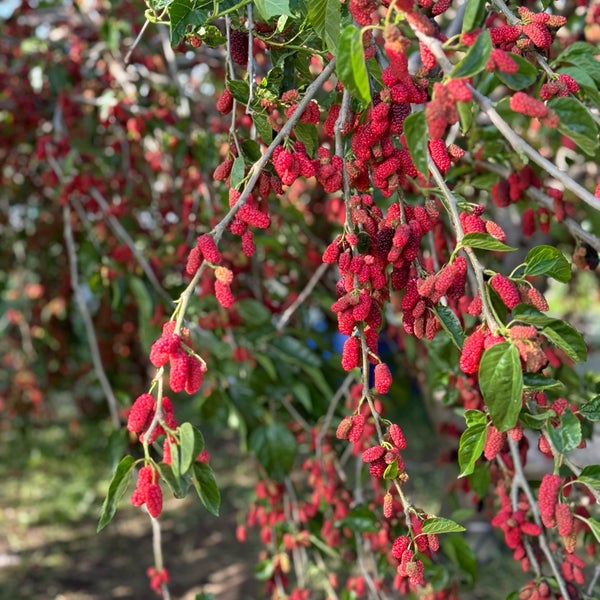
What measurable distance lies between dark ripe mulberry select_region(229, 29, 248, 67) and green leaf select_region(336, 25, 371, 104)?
1.21 feet

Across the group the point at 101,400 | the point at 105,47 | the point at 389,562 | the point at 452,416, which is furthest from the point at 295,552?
the point at 101,400

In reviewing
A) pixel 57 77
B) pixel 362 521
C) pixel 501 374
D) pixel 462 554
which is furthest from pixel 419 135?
pixel 57 77

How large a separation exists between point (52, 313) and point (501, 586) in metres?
2.42

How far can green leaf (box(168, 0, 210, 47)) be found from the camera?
3.16ft

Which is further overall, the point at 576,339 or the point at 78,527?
the point at 78,527

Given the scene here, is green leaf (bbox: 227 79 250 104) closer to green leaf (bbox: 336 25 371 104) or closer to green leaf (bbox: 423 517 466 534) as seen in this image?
green leaf (bbox: 336 25 371 104)

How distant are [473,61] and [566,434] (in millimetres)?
492

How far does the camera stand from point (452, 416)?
2732mm

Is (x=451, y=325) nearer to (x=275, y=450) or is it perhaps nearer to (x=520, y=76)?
(x=520, y=76)

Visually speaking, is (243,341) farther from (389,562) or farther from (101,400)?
(101,400)

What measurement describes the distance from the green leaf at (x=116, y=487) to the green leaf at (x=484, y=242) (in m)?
0.49

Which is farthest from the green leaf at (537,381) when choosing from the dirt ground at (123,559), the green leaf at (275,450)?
the dirt ground at (123,559)

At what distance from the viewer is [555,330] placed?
836mm

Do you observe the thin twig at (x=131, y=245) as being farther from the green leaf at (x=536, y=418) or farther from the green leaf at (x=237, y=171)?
the green leaf at (x=536, y=418)
